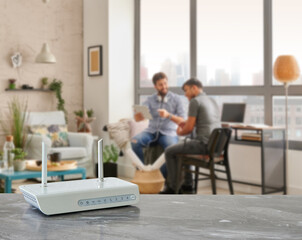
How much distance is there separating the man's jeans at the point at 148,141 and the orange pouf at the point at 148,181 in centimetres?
18

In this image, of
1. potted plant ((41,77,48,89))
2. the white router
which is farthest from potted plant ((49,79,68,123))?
the white router

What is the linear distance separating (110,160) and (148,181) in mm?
1387

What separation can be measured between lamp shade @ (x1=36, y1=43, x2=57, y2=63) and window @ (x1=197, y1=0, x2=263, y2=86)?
2.16 metres

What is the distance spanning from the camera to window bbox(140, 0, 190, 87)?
630 centimetres

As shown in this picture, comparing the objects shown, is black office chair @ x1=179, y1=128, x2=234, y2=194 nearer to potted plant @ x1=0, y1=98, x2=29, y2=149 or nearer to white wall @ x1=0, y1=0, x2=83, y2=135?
potted plant @ x1=0, y1=98, x2=29, y2=149

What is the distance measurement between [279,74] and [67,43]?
3776 millimetres

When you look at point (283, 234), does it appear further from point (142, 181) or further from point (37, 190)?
point (142, 181)

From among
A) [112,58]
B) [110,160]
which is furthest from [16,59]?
[110,160]

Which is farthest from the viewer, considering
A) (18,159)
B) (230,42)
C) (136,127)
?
(136,127)

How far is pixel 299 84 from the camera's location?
4.92 m

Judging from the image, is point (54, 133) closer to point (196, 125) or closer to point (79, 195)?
point (196, 125)

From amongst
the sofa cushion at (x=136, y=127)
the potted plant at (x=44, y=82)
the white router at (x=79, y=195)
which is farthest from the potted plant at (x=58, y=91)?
the white router at (x=79, y=195)

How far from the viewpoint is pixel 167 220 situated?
40.8 inches

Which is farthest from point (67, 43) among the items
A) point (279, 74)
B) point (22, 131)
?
point (279, 74)
